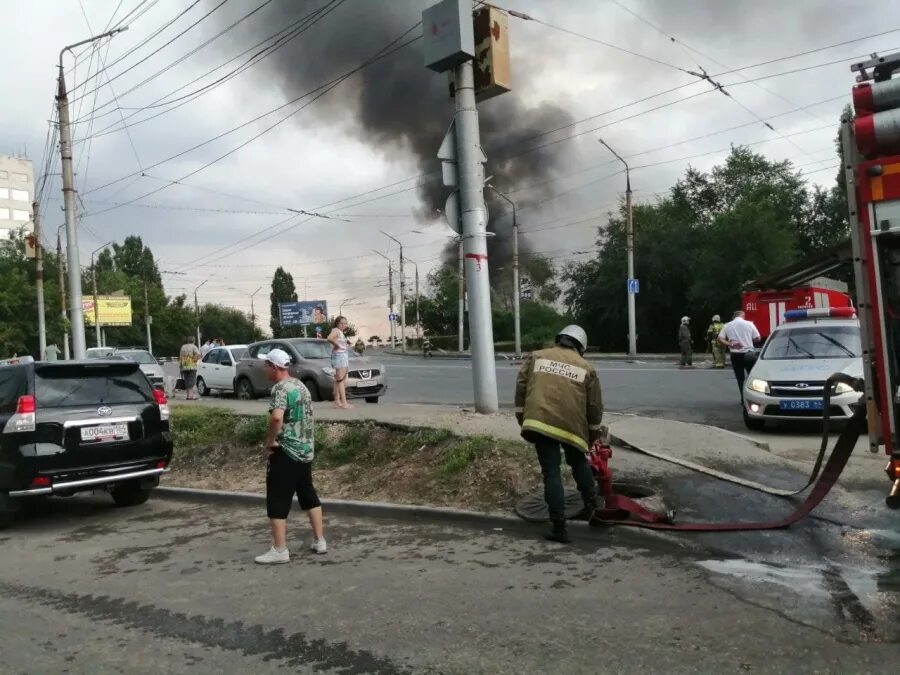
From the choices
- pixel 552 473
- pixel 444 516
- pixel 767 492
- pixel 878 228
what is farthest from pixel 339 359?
pixel 878 228

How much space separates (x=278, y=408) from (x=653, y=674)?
119 inches

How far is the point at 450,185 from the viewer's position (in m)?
9.05

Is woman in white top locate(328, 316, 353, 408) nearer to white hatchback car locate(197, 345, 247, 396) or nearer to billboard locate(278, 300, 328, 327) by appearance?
white hatchback car locate(197, 345, 247, 396)

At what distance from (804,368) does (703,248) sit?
2970cm

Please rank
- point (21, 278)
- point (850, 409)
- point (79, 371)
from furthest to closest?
1. point (21, 278)
2. point (850, 409)
3. point (79, 371)

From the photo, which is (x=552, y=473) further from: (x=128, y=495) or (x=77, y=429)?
Answer: (x=128, y=495)

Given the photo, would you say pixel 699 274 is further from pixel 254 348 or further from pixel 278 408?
pixel 278 408

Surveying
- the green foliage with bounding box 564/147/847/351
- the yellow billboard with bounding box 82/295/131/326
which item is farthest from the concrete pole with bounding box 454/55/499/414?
the yellow billboard with bounding box 82/295/131/326

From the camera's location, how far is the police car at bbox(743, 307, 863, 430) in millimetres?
9312

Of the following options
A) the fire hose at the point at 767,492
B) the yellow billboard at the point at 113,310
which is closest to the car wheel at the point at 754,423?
the fire hose at the point at 767,492

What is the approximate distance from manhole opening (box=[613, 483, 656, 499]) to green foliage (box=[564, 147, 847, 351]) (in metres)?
30.1

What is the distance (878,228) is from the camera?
4109mm

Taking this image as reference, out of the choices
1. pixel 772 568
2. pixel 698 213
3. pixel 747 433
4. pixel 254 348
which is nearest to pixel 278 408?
pixel 772 568

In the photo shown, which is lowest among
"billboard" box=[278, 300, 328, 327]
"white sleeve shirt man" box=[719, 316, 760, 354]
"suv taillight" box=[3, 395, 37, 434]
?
"suv taillight" box=[3, 395, 37, 434]
